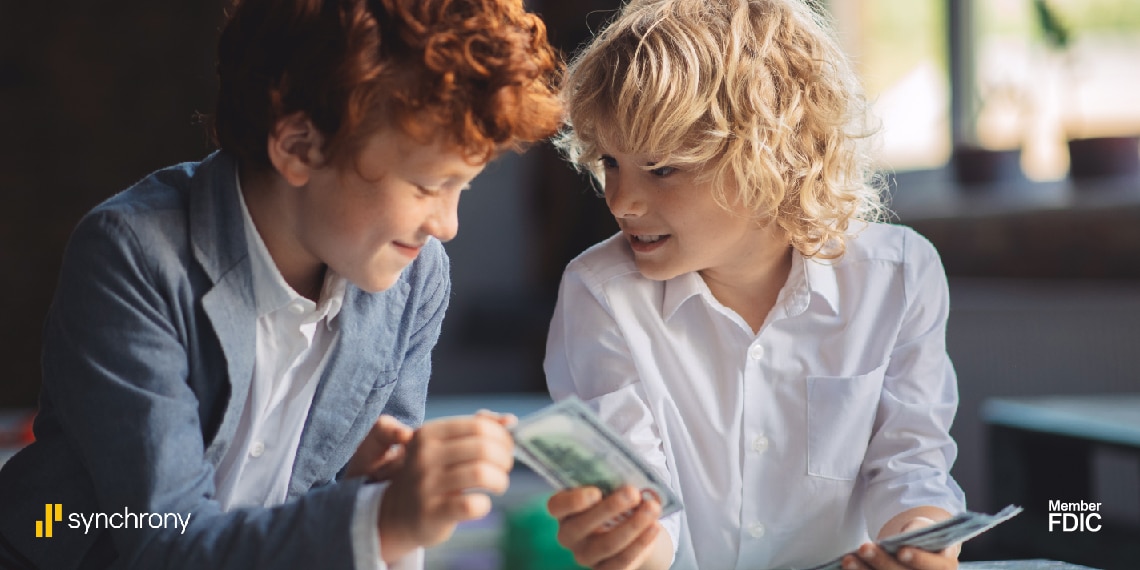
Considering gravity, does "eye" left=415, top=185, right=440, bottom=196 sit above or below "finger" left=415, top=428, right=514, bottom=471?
above

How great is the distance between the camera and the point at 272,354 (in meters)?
1.17

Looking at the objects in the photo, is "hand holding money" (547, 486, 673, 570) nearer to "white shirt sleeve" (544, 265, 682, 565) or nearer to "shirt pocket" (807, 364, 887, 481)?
"white shirt sleeve" (544, 265, 682, 565)

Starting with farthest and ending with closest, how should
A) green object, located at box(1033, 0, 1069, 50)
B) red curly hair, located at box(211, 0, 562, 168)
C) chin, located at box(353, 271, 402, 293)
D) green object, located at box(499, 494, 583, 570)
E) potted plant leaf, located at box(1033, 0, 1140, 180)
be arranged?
green object, located at box(1033, 0, 1069, 50) → potted plant leaf, located at box(1033, 0, 1140, 180) → green object, located at box(499, 494, 583, 570) → chin, located at box(353, 271, 402, 293) → red curly hair, located at box(211, 0, 562, 168)

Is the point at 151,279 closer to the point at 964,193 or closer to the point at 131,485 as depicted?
the point at 131,485

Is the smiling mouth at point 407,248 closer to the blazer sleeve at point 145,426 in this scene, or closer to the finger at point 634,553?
the blazer sleeve at point 145,426

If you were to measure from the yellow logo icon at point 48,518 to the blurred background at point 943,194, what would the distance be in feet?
2.89

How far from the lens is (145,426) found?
3.28 ft

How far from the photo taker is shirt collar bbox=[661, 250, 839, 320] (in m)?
1.42

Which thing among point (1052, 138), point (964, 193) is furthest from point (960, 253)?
point (1052, 138)

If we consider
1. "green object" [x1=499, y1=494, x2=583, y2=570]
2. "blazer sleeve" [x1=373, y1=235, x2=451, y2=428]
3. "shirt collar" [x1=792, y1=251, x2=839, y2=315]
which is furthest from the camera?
"green object" [x1=499, y1=494, x2=583, y2=570]

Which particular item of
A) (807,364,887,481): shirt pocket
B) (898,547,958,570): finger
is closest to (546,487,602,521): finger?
(898,547,958,570): finger

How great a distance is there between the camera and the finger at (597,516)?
41.9 inches

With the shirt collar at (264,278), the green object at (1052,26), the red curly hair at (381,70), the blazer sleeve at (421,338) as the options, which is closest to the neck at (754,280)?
the blazer sleeve at (421,338)

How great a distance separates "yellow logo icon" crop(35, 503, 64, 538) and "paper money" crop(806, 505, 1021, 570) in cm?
84
